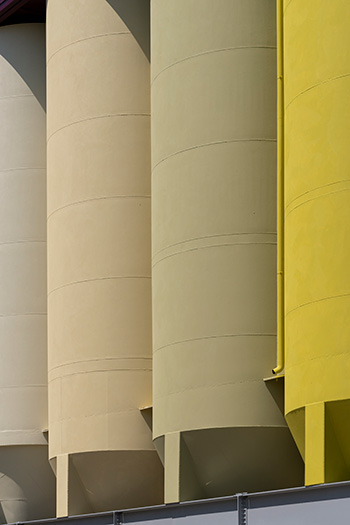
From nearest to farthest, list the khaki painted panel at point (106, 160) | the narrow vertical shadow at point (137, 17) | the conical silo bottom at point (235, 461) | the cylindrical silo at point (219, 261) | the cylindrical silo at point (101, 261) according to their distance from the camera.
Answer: the conical silo bottom at point (235, 461), the cylindrical silo at point (219, 261), the cylindrical silo at point (101, 261), the khaki painted panel at point (106, 160), the narrow vertical shadow at point (137, 17)

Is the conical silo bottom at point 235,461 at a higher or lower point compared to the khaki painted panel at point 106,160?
lower

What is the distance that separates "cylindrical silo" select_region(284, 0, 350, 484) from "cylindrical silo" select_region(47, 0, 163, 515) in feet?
26.2

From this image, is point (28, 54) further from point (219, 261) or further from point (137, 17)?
point (219, 261)

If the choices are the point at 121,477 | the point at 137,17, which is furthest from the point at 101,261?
the point at 137,17

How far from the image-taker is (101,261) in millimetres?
28281

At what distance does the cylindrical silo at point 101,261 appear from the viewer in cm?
2730

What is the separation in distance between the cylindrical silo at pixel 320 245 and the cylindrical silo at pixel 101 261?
7.98 metres

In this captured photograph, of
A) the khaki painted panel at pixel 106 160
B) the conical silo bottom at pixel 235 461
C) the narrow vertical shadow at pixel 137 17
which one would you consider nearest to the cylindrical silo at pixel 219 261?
the conical silo bottom at pixel 235 461

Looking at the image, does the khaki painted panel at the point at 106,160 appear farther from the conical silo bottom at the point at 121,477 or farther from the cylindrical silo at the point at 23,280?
the conical silo bottom at the point at 121,477

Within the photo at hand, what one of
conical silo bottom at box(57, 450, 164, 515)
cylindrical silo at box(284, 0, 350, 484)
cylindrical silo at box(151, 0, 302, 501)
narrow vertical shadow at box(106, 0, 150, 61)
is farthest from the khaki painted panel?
cylindrical silo at box(284, 0, 350, 484)

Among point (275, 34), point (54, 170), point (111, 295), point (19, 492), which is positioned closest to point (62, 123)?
point (54, 170)

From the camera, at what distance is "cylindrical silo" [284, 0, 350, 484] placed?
60.8 ft

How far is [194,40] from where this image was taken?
79.6 feet

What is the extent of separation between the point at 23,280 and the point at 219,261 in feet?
39.0
